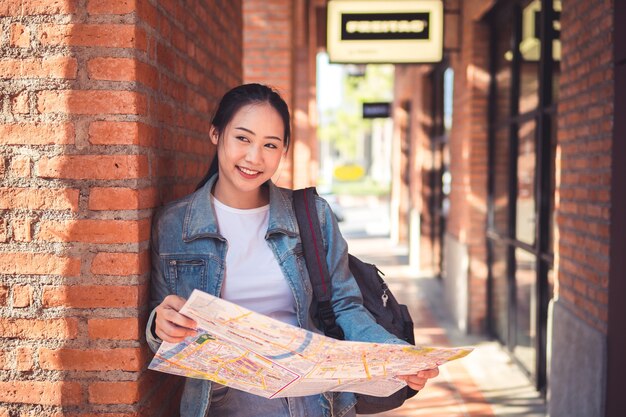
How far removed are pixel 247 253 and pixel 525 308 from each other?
14.1 ft

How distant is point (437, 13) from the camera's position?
6406 mm

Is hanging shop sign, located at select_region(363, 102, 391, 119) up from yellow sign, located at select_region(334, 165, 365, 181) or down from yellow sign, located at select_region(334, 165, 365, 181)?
up

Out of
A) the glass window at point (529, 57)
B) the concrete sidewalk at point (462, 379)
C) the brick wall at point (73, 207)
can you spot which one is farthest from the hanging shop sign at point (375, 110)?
the brick wall at point (73, 207)

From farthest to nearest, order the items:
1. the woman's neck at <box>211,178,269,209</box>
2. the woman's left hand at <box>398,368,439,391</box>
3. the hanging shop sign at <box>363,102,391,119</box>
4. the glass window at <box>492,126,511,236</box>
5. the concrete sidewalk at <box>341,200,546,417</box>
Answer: the hanging shop sign at <box>363,102,391,119</box>, the glass window at <box>492,126,511,236</box>, the concrete sidewalk at <box>341,200,546,417</box>, the woman's neck at <box>211,178,269,209</box>, the woman's left hand at <box>398,368,439,391</box>

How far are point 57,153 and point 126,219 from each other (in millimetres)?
296

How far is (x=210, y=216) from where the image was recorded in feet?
6.43

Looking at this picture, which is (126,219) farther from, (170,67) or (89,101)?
(170,67)

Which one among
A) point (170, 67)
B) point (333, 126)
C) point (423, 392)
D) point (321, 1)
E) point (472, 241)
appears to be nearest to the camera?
point (170, 67)

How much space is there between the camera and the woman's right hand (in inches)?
63.0

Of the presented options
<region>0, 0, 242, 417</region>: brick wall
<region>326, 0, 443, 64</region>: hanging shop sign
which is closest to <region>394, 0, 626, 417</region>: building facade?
<region>326, 0, 443, 64</region>: hanging shop sign

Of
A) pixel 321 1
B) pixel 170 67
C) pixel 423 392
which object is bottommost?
pixel 423 392

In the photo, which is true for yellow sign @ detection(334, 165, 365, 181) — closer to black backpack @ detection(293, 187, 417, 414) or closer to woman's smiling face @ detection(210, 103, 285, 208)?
black backpack @ detection(293, 187, 417, 414)

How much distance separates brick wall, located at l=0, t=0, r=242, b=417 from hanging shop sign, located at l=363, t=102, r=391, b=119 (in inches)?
472

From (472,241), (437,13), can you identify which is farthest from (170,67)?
(472,241)
